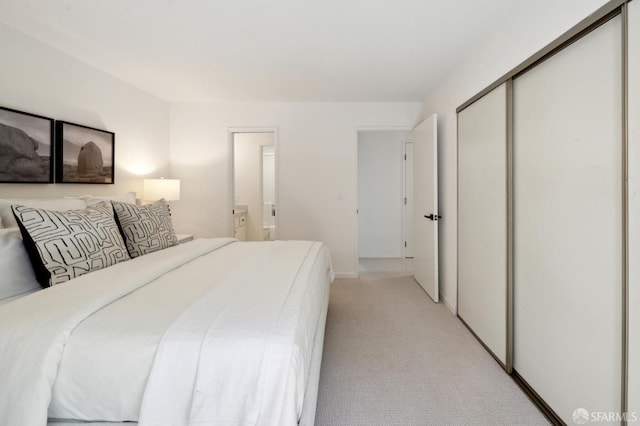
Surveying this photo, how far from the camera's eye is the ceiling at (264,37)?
189 cm

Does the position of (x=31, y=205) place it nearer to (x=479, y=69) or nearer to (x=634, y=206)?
(x=634, y=206)

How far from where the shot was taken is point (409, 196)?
529 centimetres

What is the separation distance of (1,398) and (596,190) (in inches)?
93.6

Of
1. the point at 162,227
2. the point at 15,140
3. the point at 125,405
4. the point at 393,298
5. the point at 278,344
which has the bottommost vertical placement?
the point at 393,298

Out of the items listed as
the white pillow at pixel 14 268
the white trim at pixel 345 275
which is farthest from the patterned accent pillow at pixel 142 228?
the white trim at pixel 345 275

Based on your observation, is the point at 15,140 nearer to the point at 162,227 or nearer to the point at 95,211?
the point at 95,211

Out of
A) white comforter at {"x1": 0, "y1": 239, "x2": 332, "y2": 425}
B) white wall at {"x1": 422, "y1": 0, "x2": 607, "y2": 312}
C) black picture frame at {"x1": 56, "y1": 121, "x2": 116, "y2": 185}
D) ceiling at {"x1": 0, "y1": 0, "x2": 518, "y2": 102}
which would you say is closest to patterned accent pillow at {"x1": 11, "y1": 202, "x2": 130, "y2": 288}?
white comforter at {"x1": 0, "y1": 239, "x2": 332, "y2": 425}

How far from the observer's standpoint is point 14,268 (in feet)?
4.85

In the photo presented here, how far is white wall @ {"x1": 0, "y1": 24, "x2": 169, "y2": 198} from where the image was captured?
2096mm

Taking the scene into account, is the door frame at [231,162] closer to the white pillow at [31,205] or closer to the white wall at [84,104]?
the white wall at [84,104]

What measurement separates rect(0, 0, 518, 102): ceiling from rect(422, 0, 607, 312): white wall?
0.41 feet

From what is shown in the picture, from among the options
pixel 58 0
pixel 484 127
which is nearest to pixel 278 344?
pixel 484 127

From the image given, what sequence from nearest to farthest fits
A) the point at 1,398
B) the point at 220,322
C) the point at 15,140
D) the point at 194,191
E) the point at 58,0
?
the point at 1,398, the point at 220,322, the point at 58,0, the point at 15,140, the point at 194,191

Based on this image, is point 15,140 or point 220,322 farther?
point 15,140
